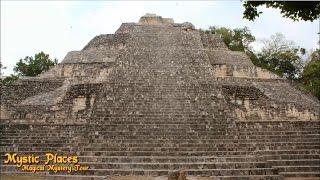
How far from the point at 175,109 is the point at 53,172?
13.6ft

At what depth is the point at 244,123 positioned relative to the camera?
1170cm

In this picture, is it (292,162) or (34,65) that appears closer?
(292,162)

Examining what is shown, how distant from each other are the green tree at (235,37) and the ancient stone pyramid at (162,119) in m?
12.2

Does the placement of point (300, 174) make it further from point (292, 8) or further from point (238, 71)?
point (238, 71)

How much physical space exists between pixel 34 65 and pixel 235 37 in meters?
13.6

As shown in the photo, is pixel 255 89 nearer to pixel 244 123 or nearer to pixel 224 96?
pixel 224 96

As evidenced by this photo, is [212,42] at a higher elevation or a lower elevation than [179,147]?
higher

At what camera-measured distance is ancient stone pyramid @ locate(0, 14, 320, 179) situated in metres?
9.86

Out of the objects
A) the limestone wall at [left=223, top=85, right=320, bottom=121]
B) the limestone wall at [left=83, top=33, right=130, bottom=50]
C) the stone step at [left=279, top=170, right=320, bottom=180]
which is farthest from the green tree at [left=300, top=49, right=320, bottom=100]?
the stone step at [left=279, top=170, right=320, bottom=180]

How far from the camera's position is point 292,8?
20.0ft

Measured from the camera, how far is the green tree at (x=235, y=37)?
2872cm

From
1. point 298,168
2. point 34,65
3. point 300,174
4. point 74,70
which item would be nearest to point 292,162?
point 298,168

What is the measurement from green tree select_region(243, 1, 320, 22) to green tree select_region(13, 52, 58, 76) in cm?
1996

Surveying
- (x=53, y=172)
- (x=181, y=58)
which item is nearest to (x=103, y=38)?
(x=181, y=58)
